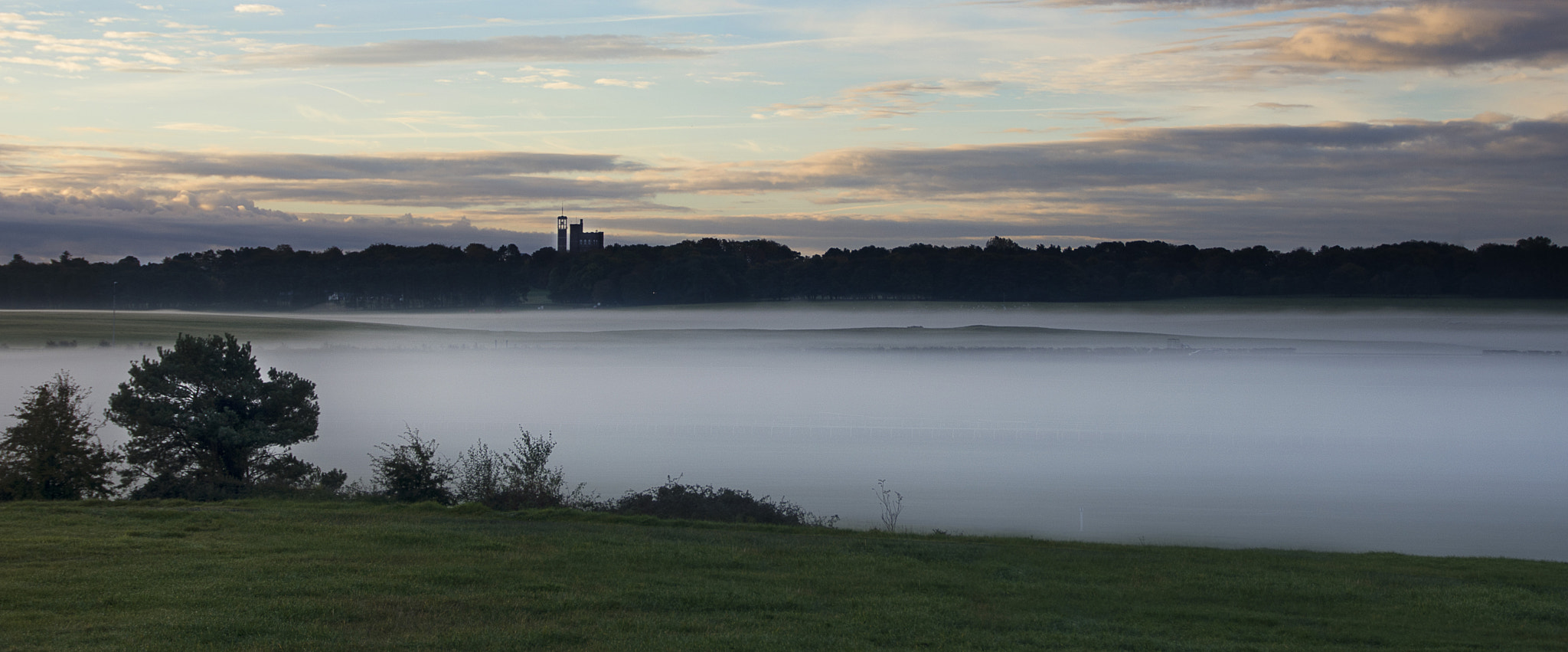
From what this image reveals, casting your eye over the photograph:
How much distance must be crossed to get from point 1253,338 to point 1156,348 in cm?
1483

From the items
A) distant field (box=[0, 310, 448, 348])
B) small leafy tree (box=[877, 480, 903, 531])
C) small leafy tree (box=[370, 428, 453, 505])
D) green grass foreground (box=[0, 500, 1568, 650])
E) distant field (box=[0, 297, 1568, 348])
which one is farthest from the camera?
distant field (box=[0, 297, 1568, 348])

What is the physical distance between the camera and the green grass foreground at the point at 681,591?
30.9 ft

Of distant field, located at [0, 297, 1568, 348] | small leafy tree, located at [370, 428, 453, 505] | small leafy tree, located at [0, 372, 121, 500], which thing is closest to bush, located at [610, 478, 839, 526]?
small leafy tree, located at [370, 428, 453, 505]

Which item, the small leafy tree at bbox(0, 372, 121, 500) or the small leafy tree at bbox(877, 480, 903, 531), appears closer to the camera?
the small leafy tree at bbox(0, 372, 121, 500)

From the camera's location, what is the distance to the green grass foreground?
9.41 meters

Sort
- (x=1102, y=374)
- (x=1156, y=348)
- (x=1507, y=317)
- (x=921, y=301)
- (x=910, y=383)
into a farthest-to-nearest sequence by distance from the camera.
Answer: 1. (x=921, y=301)
2. (x=1507, y=317)
3. (x=1156, y=348)
4. (x=1102, y=374)
5. (x=910, y=383)

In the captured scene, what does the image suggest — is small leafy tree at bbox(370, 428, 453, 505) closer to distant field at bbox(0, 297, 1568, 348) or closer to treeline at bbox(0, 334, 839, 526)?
treeline at bbox(0, 334, 839, 526)

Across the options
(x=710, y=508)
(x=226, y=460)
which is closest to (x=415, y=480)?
(x=226, y=460)

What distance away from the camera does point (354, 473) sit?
3281cm

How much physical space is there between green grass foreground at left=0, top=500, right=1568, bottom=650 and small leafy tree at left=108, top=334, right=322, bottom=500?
700 cm

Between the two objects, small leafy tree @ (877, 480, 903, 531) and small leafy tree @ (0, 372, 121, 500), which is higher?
small leafy tree @ (0, 372, 121, 500)

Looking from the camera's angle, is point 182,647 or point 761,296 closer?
point 182,647

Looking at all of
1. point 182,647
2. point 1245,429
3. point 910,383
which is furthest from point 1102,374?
point 182,647

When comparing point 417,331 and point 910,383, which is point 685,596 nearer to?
point 910,383
